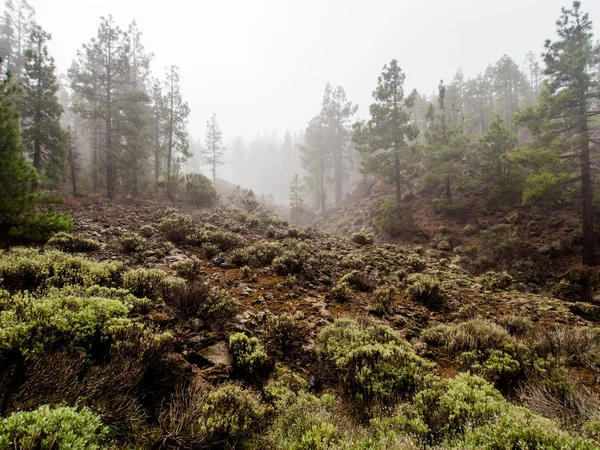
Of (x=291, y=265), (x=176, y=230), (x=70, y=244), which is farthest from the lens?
(x=176, y=230)

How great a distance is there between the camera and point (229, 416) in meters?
2.62

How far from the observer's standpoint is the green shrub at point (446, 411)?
267cm

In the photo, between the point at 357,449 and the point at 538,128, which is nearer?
the point at 357,449

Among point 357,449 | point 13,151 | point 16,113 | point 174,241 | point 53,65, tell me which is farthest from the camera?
point 53,65

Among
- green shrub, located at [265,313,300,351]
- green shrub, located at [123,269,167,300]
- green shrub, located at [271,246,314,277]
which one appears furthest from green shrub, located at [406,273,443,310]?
green shrub, located at [123,269,167,300]

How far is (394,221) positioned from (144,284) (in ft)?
56.9

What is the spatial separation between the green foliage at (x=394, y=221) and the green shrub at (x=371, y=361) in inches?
596

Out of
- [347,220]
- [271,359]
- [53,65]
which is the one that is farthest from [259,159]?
[271,359]

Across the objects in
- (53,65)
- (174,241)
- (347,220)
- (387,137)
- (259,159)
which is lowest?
(174,241)

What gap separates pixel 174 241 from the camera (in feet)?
30.9

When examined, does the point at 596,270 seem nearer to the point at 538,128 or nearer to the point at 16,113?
the point at 538,128

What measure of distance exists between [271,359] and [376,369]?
Result: 158cm

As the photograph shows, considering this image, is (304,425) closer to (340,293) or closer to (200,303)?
(200,303)

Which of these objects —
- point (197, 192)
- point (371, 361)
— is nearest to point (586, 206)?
point (371, 361)
